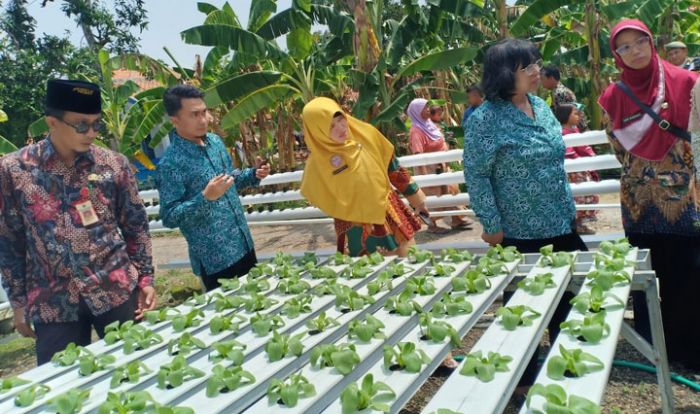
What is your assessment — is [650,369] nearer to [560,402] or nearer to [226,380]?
[560,402]

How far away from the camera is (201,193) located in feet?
9.11

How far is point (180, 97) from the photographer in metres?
2.79

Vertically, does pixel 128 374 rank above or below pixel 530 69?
below

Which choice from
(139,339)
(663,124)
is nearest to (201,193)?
(139,339)

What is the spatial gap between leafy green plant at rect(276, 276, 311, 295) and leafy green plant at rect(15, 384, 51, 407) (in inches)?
33.7

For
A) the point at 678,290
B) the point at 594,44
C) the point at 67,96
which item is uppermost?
the point at 594,44

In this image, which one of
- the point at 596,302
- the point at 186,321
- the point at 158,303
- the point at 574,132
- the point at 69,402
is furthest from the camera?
the point at 158,303

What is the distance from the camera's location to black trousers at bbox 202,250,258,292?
3008 millimetres

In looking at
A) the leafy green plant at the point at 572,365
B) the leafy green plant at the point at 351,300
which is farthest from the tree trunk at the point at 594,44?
the leafy green plant at the point at 572,365

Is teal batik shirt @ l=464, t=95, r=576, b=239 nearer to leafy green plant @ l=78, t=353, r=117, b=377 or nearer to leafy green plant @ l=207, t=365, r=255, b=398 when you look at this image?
leafy green plant @ l=207, t=365, r=255, b=398

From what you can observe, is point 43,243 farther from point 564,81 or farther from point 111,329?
point 564,81

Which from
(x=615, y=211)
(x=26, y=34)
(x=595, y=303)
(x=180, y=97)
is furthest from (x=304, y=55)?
(x=26, y=34)

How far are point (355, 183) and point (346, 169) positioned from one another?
0.32 ft

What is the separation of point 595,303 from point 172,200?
2.00 metres
